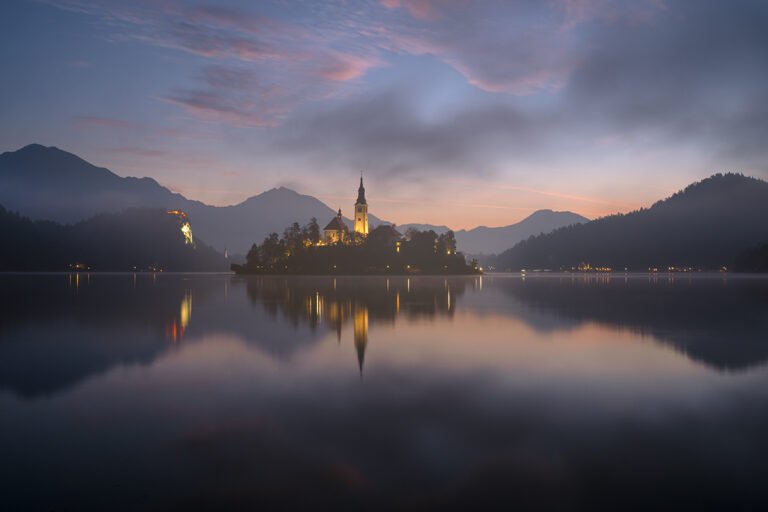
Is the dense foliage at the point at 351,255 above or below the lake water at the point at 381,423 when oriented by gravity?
above

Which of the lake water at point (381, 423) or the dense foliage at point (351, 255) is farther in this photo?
the dense foliage at point (351, 255)

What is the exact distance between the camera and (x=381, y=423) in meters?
11.2

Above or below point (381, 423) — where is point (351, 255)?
above

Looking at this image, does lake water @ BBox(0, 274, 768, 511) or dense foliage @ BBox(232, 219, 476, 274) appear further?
dense foliage @ BBox(232, 219, 476, 274)

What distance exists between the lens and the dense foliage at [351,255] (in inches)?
6964

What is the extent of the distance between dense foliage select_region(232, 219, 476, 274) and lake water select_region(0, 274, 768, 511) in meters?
153

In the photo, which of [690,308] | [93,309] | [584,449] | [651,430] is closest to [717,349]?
[651,430]

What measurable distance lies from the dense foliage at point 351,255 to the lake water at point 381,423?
Answer: 153 m

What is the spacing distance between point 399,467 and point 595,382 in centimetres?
925

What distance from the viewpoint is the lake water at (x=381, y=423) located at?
781 cm

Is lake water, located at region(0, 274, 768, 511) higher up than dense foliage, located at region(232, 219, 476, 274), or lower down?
lower down

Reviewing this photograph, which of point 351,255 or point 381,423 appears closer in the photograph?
point 381,423

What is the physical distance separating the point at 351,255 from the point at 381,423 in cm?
17346

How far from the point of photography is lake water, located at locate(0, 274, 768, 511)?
7.81 meters
